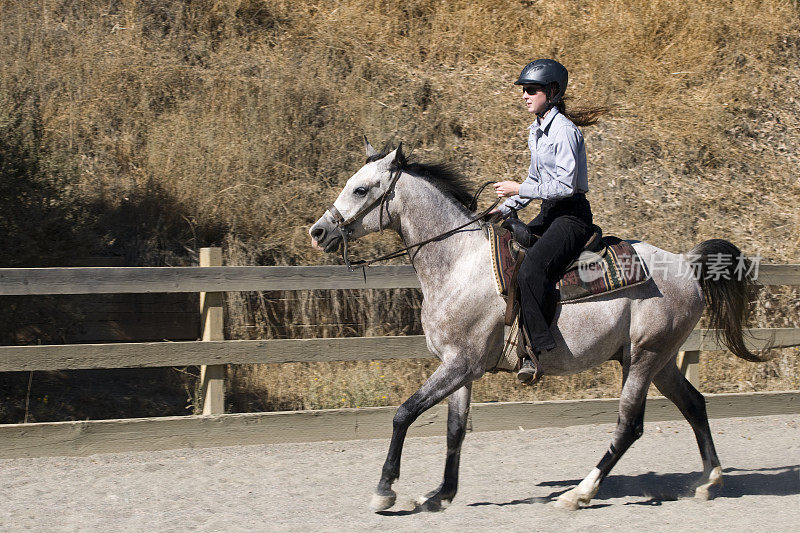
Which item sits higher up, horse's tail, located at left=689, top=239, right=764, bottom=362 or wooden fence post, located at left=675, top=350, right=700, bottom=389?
horse's tail, located at left=689, top=239, right=764, bottom=362

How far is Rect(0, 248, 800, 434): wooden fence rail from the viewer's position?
6.12 metres

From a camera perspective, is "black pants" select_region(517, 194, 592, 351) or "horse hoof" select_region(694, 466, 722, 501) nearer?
"black pants" select_region(517, 194, 592, 351)

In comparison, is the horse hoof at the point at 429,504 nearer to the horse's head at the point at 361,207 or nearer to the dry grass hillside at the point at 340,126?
the horse's head at the point at 361,207

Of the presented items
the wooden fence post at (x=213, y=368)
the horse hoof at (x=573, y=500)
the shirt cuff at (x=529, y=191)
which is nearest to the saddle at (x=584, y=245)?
the shirt cuff at (x=529, y=191)

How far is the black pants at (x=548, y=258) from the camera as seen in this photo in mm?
4883

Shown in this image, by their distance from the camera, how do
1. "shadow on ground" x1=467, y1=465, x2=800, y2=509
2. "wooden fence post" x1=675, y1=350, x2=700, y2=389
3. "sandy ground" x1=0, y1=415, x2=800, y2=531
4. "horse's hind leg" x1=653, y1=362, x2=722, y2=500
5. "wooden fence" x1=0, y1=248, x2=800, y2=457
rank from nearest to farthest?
"sandy ground" x1=0, y1=415, x2=800, y2=531, "shadow on ground" x1=467, y1=465, x2=800, y2=509, "horse's hind leg" x1=653, y1=362, x2=722, y2=500, "wooden fence" x1=0, y1=248, x2=800, y2=457, "wooden fence post" x1=675, y1=350, x2=700, y2=389

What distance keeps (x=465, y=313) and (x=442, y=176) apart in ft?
3.19

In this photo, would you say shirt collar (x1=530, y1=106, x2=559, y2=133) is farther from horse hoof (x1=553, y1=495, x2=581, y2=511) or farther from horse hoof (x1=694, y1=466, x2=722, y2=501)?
horse hoof (x1=694, y1=466, x2=722, y2=501)

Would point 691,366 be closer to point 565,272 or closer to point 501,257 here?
point 565,272

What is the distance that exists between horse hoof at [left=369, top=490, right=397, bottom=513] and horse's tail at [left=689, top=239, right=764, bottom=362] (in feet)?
8.63

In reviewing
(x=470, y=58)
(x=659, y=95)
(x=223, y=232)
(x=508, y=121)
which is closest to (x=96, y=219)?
(x=223, y=232)

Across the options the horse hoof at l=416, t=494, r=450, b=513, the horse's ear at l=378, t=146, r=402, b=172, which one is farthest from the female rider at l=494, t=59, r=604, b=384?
the horse hoof at l=416, t=494, r=450, b=513

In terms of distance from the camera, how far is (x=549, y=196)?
4.96 metres

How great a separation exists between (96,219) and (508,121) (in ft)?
20.4
